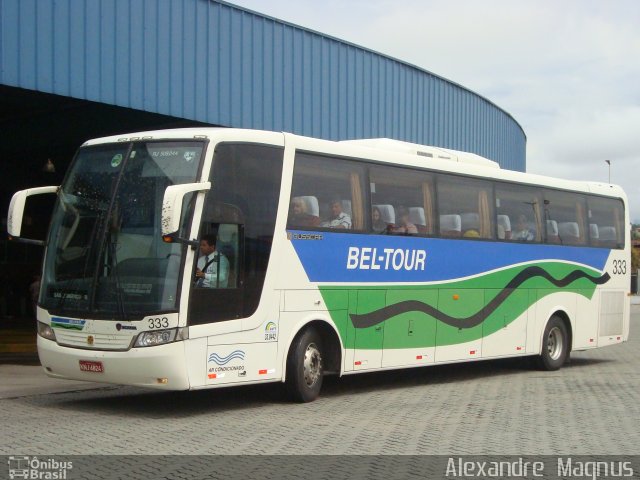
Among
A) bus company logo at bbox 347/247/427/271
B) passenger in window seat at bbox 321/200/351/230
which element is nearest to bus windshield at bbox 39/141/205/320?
passenger in window seat at bbox 321/200/351/230

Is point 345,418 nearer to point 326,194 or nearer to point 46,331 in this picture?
point 326,194

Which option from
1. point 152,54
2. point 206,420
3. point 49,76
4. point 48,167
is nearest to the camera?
point 206,420

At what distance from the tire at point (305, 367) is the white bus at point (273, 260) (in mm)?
25

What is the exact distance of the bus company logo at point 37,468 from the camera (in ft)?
→ 25.2

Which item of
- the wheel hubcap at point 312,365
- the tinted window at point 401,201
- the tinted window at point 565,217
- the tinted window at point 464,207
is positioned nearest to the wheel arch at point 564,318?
the tinted window at point 565,217

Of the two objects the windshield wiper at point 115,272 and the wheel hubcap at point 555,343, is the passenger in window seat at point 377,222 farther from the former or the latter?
the wheel hubcap at point 555,343

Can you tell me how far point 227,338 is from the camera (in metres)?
11.3

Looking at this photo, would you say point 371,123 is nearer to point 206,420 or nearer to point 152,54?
point 152,54

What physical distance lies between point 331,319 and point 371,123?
40.7ft

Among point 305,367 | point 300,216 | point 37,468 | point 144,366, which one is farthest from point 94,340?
point 37,468

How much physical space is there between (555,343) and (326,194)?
7027 millimetres

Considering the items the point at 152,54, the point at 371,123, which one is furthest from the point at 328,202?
the point at 371,123

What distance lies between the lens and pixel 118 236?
11.1 m

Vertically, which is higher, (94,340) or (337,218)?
(337,218)
